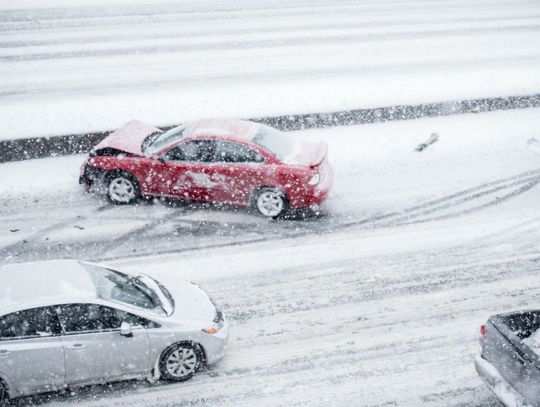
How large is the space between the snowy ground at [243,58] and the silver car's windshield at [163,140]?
2.78 meters

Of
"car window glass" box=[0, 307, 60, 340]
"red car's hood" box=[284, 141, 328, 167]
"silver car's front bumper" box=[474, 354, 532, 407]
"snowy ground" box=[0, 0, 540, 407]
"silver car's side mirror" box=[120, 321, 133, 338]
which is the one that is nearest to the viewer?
"silver car's front bumper" box=[474, 354, 532, 407]

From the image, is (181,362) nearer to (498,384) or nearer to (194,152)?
(498,384)

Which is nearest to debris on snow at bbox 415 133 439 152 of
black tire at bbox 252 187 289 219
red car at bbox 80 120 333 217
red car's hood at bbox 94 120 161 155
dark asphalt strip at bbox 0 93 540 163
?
dark asphalt strip at bbox 0 93 540 163

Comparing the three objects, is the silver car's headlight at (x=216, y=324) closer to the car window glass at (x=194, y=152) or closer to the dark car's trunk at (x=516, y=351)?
the dark car's trunk at (x=516, y=351)

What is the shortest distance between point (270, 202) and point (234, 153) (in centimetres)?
110

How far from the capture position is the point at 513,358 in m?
7.31

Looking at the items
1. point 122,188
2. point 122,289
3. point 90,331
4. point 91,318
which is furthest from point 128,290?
point 122,188

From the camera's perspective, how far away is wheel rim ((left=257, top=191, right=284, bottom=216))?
12414 mm

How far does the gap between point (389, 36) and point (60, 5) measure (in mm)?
12098

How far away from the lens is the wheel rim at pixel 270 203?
1241 cm

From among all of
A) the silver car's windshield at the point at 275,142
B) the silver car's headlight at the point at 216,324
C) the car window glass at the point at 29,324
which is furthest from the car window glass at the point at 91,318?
the silver car's windshield at the point at 275,142

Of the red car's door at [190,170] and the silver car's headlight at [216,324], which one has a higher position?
the red car's door at [190,170]

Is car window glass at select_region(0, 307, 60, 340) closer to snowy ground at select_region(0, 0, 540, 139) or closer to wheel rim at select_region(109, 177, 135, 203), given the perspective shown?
wheel rim at select_region(109, 177, 135, 203)

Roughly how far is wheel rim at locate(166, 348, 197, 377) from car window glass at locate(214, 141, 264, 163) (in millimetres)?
4727
